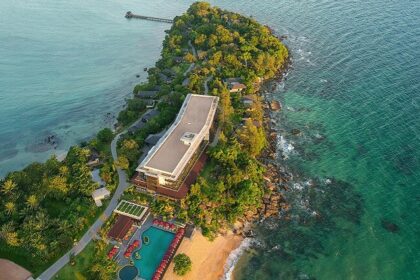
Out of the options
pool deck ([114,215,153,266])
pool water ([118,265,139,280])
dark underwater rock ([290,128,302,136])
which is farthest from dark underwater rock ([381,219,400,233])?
pool water ([118,265,139,280])

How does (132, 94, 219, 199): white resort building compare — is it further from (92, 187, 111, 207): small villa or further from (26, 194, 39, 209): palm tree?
(26, 194, 39, 209): palm tree

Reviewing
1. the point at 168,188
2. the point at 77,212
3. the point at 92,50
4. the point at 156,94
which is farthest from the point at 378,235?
the point at 92,50

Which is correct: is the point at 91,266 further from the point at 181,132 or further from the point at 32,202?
the point at 181,132

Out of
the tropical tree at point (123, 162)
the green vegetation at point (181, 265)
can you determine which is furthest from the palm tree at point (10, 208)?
the green vegetation at point (181, 265)

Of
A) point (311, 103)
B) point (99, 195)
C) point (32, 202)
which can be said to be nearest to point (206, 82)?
point (311, 103)

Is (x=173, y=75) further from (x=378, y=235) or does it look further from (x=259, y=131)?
(x=378, y=235)

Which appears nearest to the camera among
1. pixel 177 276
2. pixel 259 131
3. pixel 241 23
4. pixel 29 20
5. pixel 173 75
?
pixel 177 276

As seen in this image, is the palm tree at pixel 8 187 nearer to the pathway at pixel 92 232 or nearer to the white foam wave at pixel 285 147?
the pathway at pixel 92 232
